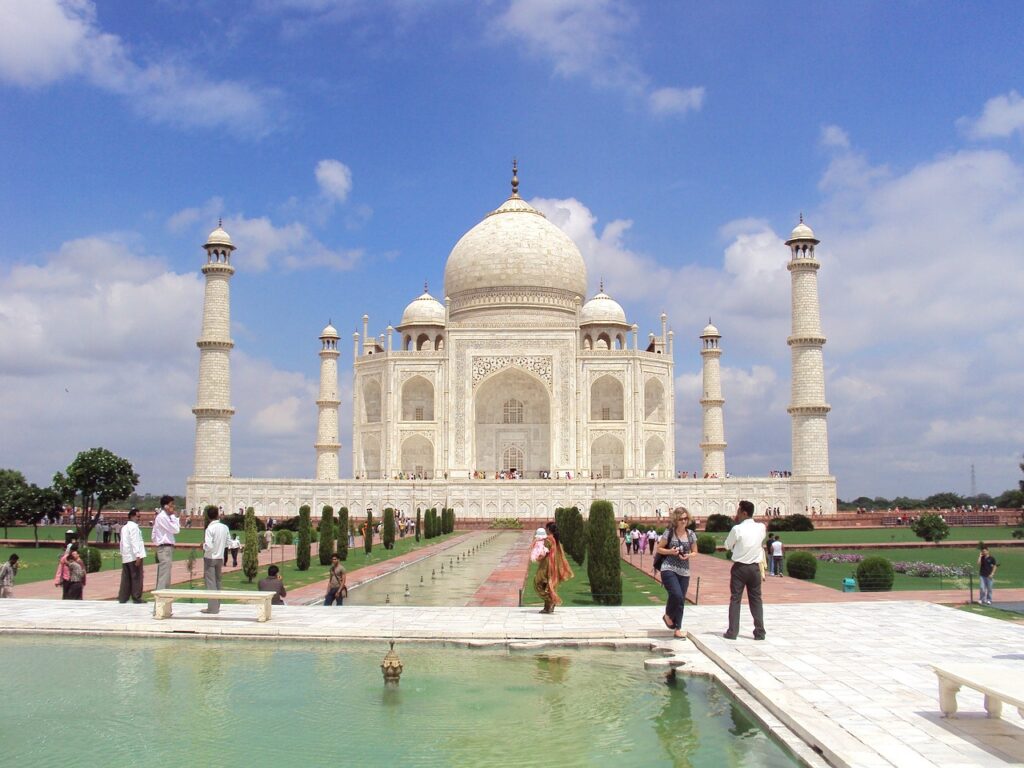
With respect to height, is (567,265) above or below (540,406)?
above

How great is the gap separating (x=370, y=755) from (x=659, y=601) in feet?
19.1

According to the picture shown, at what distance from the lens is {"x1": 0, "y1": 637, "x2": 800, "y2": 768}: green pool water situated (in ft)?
14.4

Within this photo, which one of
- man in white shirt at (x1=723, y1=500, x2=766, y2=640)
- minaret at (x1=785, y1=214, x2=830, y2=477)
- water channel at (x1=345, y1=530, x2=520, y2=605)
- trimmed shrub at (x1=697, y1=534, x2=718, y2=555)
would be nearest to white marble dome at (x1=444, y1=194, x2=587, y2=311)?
minaret at (x1=785, y1=214, x2=830, y2=477)

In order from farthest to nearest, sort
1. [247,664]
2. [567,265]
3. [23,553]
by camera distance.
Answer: [567,265] → [23,553] → [247,664]

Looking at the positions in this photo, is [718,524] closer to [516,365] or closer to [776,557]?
[516,365]

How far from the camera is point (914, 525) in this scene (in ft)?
64.5

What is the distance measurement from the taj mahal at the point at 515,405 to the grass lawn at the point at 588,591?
47.3 ft

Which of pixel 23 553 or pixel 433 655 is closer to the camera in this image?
pixel 433 655

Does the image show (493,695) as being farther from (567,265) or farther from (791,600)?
(567,265)

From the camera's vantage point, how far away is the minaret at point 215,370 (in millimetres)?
28891

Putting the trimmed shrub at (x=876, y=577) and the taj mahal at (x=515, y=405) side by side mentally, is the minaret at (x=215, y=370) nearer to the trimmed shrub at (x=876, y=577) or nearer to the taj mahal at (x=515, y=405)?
the taj mahal at (x=515, y=405)

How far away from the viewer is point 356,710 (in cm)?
514

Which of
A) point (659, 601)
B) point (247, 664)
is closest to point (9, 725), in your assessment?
point (247, 664)

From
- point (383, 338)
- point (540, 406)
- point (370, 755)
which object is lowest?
point (370, 755)
